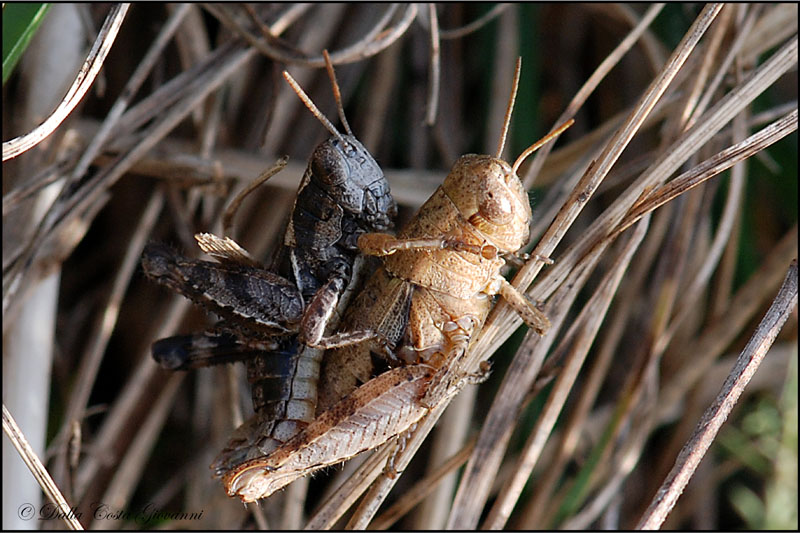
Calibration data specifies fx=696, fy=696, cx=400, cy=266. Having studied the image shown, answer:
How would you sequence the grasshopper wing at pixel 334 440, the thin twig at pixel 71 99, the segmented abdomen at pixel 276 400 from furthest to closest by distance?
the segmented abdomen at pixel 276 400, the grasshopper wing at pixel 334 440, the thin twig at pixel 71 99

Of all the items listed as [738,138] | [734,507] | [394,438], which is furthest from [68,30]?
[734,507]

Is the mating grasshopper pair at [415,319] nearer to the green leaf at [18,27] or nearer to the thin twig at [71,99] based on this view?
the thin twig at [71,99]

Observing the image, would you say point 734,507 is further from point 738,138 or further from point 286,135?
point 286,135

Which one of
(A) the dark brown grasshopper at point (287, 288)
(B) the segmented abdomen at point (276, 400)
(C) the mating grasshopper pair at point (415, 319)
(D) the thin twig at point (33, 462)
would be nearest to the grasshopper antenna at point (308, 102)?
(A) the dark brown grasshopper at point (287, 288)

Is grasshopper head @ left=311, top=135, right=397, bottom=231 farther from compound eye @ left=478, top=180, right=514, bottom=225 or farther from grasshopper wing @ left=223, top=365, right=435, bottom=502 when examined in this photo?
grasshopper wing @ left=223, top=365, right=435, bottom=502

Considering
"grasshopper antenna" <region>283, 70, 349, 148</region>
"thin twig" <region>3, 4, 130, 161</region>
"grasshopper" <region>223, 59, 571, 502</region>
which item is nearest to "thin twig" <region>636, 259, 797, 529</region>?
"grasshopper" <region>223, 59, 571, 502</region>

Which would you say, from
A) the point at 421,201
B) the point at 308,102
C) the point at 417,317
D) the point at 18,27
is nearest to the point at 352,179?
the point at 308,102

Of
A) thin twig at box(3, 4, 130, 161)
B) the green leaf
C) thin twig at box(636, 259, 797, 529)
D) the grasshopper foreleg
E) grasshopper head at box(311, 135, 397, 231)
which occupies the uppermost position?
the green leaf
